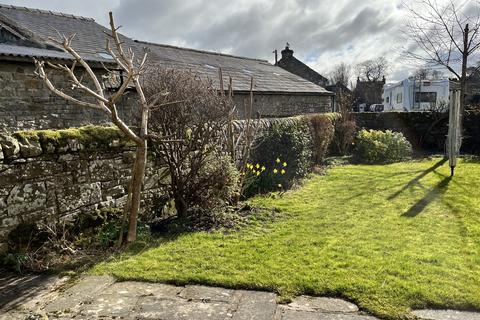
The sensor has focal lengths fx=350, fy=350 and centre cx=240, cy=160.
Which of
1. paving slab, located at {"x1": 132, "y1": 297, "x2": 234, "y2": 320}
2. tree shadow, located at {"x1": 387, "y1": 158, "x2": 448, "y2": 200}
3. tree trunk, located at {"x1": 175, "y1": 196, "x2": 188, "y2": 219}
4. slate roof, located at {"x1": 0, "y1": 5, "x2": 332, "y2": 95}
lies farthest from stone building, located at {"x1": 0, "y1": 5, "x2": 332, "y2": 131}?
tree shadow, located at {"x1": 387, "y1": 158, "x2": 448, "y2": 200}

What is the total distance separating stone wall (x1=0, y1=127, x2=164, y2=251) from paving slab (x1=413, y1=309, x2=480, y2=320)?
13.4 feet

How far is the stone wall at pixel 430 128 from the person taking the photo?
47.2 ft

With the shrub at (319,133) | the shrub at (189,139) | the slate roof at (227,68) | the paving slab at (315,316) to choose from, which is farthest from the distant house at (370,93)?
the paving slab at (315,316)

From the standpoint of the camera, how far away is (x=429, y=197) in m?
6.94

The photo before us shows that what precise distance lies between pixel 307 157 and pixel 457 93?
4.12 meters

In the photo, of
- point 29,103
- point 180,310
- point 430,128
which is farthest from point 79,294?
point 430,128

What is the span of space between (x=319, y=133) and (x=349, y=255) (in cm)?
733

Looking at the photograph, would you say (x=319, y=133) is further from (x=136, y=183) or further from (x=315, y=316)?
(x=315, y=316)

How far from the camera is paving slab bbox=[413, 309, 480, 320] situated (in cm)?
280

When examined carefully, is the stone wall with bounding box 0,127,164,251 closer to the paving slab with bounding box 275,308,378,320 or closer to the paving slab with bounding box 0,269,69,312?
the paving slab with bounding box 0,269,69,312

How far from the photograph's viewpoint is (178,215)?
5.70m

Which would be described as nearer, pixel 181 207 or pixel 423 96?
pixel 181 207

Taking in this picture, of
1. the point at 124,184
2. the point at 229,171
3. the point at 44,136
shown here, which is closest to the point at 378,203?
the point at 229,171

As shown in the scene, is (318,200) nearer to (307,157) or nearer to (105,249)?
(307,157)
